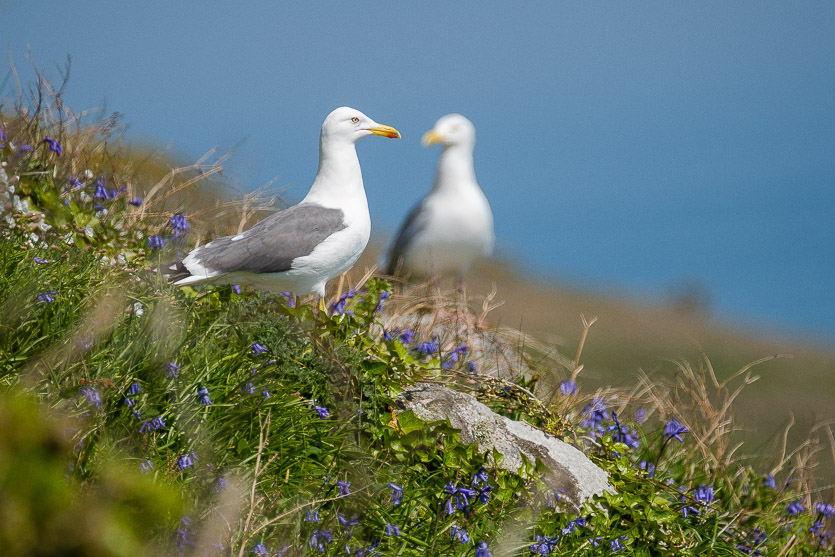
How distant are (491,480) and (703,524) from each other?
1321 mm

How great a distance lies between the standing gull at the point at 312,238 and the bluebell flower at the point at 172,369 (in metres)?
1.14

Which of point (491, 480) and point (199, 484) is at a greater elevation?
point (199, 484)

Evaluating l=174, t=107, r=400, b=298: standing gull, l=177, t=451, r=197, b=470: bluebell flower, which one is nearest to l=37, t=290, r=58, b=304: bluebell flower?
l=174, t=107, r=400, b=298: standing gull

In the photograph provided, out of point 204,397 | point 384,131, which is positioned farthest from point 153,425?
point 384,131

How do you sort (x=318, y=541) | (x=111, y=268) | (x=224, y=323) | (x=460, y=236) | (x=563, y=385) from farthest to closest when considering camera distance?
1. (x=460, y=236)
2. (x=563, y=385)
3. (x=111, y=268)
4. (x=224, y=323)
5. (x=318, y=541)

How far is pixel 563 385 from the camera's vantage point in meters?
5.14

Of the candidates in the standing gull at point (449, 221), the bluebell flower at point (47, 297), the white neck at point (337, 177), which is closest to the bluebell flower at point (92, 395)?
the bluebell flower at point (47, 297)

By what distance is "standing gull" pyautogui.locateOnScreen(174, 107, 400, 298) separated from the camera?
15.9 ft

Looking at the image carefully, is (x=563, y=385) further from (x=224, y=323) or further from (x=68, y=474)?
(x=68, y=474)

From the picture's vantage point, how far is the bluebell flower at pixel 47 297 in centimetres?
388

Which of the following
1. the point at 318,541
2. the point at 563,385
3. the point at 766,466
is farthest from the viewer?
the point at 766,466

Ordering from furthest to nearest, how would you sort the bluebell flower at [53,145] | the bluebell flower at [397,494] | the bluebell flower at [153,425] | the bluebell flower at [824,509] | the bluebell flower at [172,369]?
the bluebell flower at [53,145]
the bluebell flower at [824,509]
the bluebell flower at [172,369]
the bluebell flower at [397,494]
the bluebell flower at [153,425]

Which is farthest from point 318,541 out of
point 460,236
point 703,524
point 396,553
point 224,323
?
point 460,236

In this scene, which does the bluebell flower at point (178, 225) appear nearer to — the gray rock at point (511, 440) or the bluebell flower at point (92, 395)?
the gray rock at point (511, 440)
